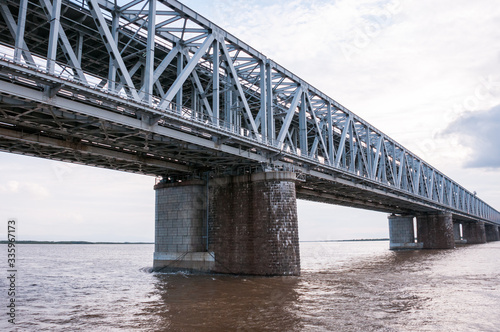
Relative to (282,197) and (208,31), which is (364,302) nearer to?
(282,197)

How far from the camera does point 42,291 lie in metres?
26.9

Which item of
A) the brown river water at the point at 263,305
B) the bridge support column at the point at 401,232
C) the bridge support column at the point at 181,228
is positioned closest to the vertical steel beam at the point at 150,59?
A: the brown river water at the point at 263,305

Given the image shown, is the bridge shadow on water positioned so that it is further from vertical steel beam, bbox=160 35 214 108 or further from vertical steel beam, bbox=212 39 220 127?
vertical steel beam, bbox=212 39 220 127

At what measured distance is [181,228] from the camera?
3659 cm

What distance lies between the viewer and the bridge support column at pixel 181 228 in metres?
35.7

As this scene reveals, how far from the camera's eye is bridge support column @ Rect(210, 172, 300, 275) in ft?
103

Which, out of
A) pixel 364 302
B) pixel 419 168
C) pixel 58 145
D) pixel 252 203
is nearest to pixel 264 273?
pixel 252 203

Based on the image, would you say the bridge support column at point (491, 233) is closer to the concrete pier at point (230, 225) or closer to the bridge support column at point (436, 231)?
the bridge support column at point (436, 231)

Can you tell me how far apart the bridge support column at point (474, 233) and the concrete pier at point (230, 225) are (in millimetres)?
122584

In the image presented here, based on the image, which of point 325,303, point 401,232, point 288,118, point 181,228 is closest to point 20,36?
point 325,303

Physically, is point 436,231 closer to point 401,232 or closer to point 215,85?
point 401,232

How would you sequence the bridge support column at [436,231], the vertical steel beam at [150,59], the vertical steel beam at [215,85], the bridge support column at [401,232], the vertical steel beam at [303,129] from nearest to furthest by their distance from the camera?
the vertical steel beam at [150,59], the vertical steel beam at [215,85], the vertical steel beam at [303,129], the bridge support column at [436,231], the bridge support column at [401,232]

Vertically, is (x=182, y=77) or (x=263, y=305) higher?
(x=182, y=77)

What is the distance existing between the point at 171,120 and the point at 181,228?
14425mm
